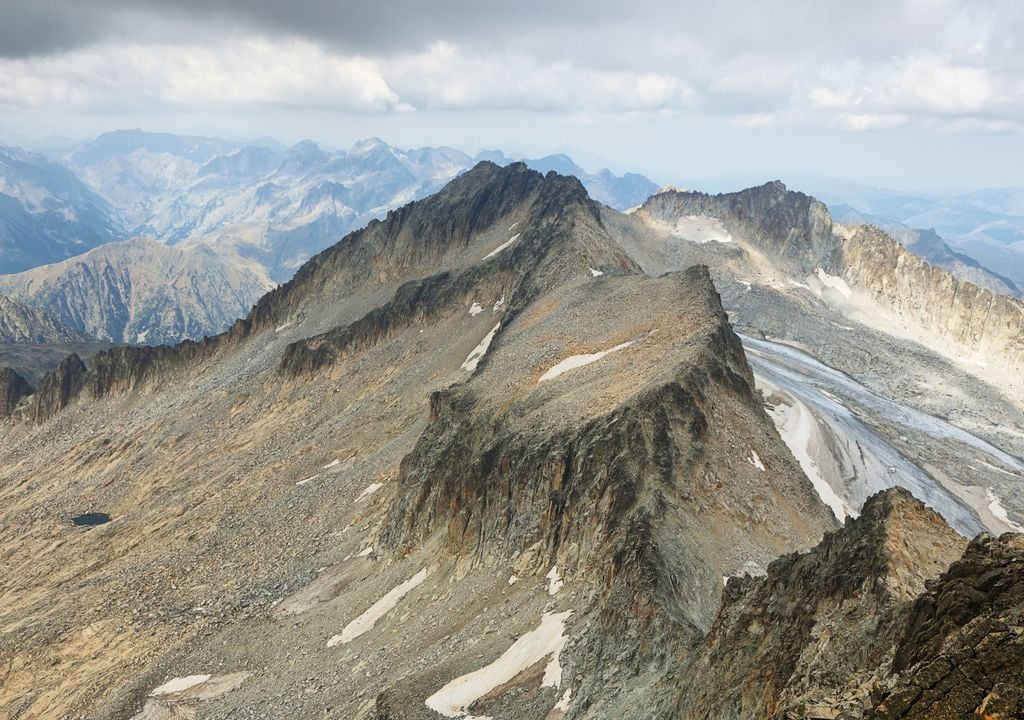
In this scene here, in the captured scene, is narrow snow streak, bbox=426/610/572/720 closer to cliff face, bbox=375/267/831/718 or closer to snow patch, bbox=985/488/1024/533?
cliff face, bbox=375/267/831/718

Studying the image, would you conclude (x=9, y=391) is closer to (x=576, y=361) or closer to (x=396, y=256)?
(x=396, y=256)

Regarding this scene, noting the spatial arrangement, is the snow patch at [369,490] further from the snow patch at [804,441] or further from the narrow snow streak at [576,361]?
the snow patch at [804,441]

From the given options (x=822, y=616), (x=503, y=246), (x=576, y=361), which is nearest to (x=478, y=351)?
(x=576, y=361)

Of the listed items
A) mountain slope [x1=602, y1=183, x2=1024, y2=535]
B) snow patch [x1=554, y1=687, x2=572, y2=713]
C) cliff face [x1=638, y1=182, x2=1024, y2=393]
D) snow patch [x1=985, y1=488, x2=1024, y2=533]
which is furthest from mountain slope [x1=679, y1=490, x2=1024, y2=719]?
cliff face [x1=638, y1=182, x2=1024, y2=393]

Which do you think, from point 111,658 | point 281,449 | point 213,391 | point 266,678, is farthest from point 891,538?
point 213,391

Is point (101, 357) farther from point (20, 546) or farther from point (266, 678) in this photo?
point (266, 678)
